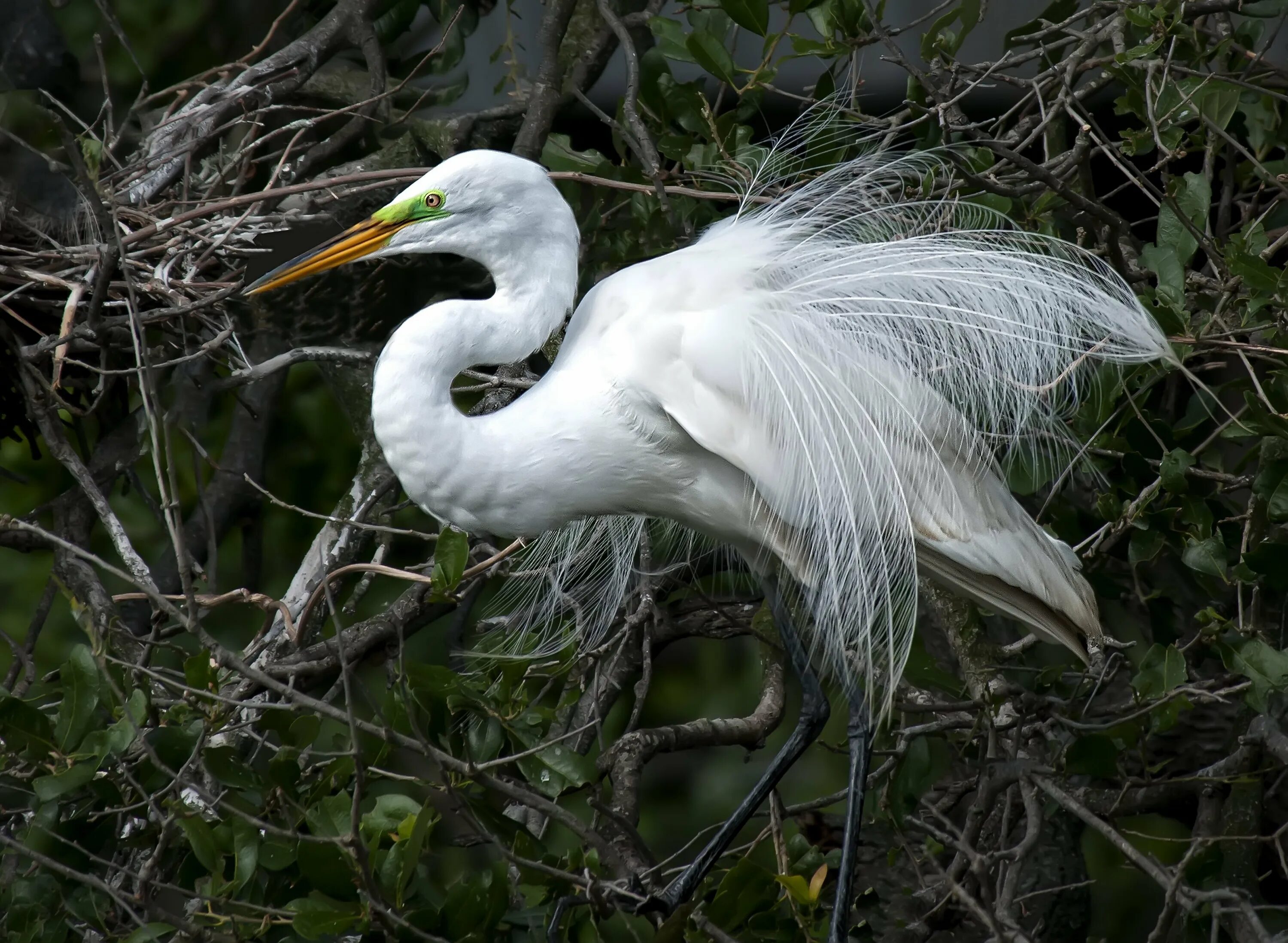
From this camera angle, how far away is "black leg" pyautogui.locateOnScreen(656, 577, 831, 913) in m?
2.01

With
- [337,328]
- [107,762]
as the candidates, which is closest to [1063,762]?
[107,762]

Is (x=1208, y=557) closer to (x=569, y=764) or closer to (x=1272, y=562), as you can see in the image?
(x=1272, y=562)

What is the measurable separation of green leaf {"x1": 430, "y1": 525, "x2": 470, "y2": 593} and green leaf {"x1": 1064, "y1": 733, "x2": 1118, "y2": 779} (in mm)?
876

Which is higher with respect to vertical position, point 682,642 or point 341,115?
point 341,115

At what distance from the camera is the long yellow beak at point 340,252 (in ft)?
5.96

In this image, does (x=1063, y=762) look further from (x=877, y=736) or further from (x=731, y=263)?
(x=731, y=263)

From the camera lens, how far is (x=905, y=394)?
77.0 inches

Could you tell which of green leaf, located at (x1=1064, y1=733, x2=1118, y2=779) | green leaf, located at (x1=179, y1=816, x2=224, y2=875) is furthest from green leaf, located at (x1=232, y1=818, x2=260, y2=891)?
green leaf, located at (x1=1064, y1=733, x2=1118, y2=779)

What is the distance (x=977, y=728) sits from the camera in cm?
187

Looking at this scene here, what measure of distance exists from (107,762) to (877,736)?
1.23m

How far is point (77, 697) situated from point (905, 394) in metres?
1.20

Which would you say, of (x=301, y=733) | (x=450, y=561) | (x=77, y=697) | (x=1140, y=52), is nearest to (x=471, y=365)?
(x=450, y=561)

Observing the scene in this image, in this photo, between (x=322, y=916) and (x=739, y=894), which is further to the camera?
(x=739, y=894)

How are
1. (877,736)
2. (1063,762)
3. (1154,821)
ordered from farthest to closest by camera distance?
(1154,821) → (877,736) → (1063,762)
